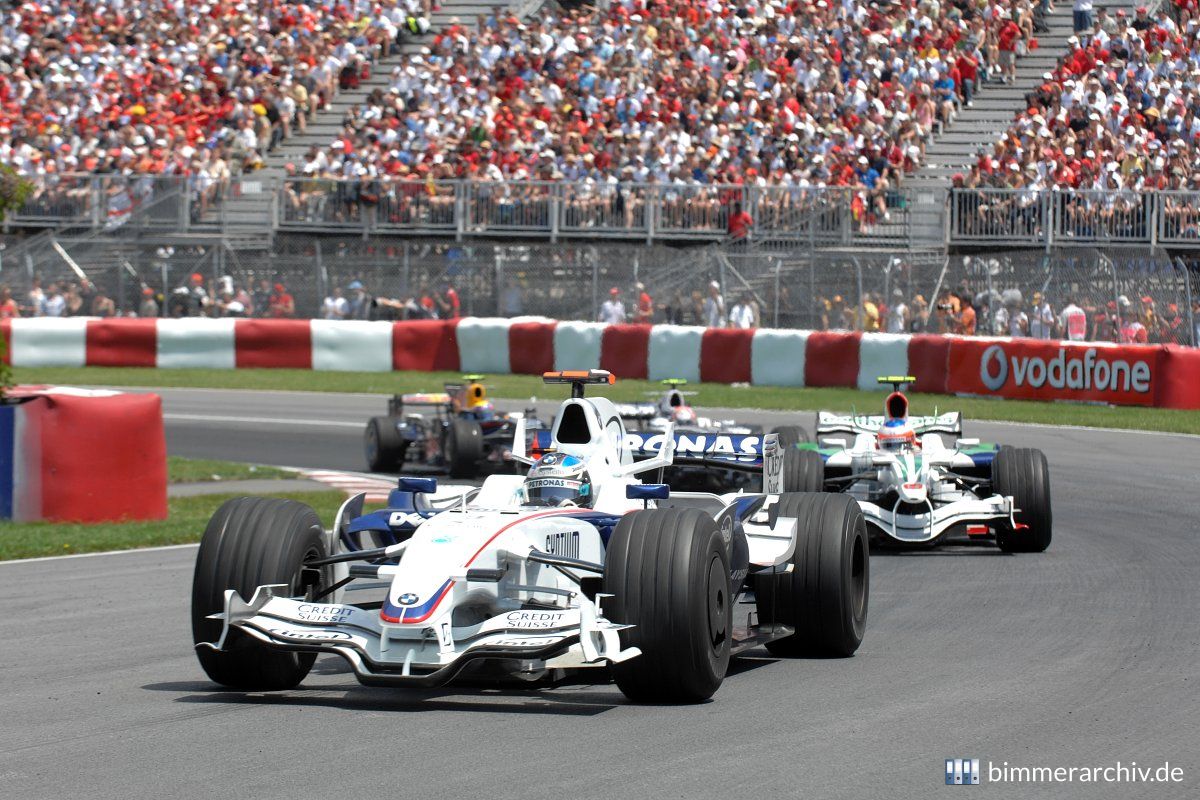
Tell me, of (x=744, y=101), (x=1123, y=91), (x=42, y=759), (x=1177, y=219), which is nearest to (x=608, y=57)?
(x=744, y=101)

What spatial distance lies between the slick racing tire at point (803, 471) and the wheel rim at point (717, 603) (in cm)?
623

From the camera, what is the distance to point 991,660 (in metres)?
9.38

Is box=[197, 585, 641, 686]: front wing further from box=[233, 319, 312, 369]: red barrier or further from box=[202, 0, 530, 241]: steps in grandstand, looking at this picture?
box=[202, 0, 530, 241]: steps in grandstand

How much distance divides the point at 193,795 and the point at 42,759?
0.90 metres

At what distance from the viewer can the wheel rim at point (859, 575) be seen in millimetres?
9844

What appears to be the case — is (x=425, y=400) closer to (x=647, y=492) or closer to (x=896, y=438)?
(x=896, y=438)

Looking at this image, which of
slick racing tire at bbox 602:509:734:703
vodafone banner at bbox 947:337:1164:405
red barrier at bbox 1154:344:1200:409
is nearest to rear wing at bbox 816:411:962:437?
slick racing tire at bbox 602:509:734:703

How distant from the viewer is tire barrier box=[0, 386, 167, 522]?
15305 millimetres

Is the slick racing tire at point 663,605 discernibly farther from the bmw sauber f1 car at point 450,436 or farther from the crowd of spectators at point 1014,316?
the crowd of spectators at point 1014,316

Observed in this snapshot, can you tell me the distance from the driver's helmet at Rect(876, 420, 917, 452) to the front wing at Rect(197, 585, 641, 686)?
7719mm

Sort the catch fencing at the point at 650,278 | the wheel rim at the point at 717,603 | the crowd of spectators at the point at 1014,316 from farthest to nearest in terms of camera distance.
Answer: the catch fencing at the point at 650,278
the crowd of spectators at the point at 1014,316
the wheel rim at the point at 717,603

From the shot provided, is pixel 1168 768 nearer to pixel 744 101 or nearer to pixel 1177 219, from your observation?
pixel 1177 219

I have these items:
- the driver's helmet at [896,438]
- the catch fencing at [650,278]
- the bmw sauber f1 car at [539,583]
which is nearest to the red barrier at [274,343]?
the catch fencing at [650,278]

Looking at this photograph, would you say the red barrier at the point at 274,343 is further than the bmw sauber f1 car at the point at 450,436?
Yes
